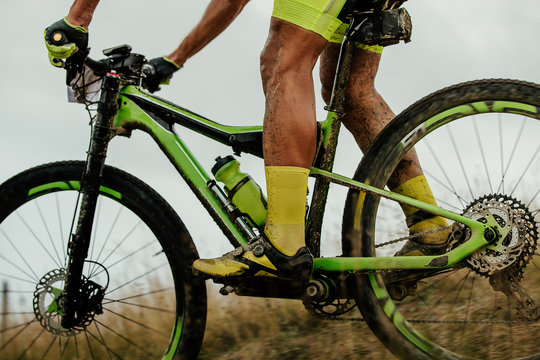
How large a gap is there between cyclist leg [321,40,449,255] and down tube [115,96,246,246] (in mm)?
777

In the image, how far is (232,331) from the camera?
13.1 feet

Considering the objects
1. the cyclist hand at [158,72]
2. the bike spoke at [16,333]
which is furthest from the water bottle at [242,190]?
the bike spoke at [16,333]

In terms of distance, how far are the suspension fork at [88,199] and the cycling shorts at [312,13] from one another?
0.94m

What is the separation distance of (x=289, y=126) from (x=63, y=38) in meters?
1.13

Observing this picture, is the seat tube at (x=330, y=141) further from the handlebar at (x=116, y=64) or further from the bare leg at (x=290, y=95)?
the handlebar at (x=116, y=64)

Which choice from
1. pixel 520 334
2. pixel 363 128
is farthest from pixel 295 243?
pixel 520 334

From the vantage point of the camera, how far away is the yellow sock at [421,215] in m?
2.99

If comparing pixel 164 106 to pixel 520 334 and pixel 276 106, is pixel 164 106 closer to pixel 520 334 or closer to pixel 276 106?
pixel 276 106

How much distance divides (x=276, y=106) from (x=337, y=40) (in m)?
0.65

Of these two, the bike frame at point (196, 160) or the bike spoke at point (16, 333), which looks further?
the bike spoke at point (16, 333)

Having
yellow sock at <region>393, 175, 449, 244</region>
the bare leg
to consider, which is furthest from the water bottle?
yellow sock at <region>393, 175, 449, 244</region>

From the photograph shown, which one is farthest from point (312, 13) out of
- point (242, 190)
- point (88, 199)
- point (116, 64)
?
point (88, 199)

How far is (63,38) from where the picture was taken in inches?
116

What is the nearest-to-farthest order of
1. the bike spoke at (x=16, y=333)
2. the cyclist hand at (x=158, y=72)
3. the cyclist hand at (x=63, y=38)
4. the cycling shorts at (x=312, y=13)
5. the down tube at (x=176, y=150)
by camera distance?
the cycling shorts at (x=312, y=13) → the cyclist hand at (x=63, y=38) → the down tube at (x=176, y=150) → the cyclist hand at (x=158, y=72) → the bike spoke at (x=16, y=333)
